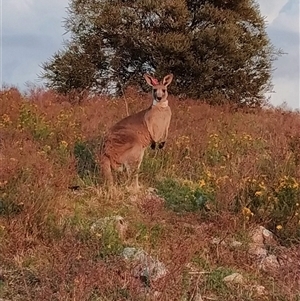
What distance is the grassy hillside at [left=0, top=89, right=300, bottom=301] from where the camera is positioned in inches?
196

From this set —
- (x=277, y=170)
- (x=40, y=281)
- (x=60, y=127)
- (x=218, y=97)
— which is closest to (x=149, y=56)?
(x=218, y=97)

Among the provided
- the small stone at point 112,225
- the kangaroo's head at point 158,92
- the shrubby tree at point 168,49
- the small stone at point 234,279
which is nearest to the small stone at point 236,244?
the small stone at point 234,279

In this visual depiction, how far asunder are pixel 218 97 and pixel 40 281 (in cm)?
1471

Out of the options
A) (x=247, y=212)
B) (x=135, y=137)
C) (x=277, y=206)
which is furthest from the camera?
(x=135, y=137)

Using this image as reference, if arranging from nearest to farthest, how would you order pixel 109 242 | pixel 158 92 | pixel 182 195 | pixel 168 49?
1. pixel 109 242
2. pixel 182 195
3. pixel 158 92
4. pixel 168 49

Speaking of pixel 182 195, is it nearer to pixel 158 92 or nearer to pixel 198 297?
pixel 158 92

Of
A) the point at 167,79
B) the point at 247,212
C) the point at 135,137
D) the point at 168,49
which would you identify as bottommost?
the point at 247,212

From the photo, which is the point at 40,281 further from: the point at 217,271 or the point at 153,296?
the point at 217,271

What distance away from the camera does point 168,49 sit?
18.9 metres

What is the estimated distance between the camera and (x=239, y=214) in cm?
641

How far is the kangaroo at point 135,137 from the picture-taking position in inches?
314

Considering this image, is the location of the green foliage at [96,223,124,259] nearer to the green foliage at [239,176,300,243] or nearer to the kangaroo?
the green foliage at [239,176,300,243]

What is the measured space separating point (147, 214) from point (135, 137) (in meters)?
2.02

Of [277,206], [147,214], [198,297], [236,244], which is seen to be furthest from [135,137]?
[198,297]
